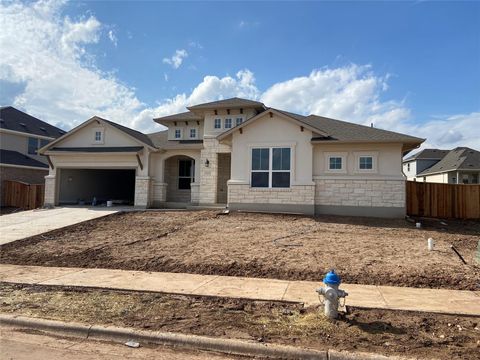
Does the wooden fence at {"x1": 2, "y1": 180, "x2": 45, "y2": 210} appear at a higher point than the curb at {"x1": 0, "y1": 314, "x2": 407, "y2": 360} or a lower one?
higher

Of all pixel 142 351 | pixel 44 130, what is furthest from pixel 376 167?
pixel 44 130

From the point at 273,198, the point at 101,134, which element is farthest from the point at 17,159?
the point at 273,198

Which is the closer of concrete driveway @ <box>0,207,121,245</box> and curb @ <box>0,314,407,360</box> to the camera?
curb @ <box>0,314,407,360</box>

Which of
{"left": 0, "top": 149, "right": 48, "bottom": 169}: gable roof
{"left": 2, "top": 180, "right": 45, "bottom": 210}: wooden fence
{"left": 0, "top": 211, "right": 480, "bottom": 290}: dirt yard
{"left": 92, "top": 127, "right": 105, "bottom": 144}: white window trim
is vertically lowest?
{"left": 0, "top": 211, "right": 480, "bottom": 290}: dirt yard

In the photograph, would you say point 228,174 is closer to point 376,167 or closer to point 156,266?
point 376,167

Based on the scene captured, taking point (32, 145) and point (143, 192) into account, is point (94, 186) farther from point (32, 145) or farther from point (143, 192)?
point (32, 145)

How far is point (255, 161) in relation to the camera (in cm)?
1873

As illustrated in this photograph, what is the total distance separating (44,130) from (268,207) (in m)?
25.0

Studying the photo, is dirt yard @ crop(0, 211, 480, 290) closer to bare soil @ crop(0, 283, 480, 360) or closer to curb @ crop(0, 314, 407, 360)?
bare soil @ crop(0, 283, 480, 360)

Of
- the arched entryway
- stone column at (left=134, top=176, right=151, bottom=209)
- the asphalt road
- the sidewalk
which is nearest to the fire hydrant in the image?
the sidewalk

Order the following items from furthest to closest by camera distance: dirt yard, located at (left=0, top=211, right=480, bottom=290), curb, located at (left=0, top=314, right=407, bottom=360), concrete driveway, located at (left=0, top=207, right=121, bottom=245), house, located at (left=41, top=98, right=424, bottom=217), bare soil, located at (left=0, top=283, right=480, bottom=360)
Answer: house, located at (left=41, top=98, right=424, bottom=217) → concrete driveway, located at (left=0, top=207, right=121, bottom=245) → dirt yard, located at (left=0, top=211, right=480, bottom=290) → bare soil, located at (left=0, top=283, right=480, bottom=360) → curb, located at (left=0, top=314, right=407, bottom=360)

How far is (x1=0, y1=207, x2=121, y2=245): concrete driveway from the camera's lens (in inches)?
571

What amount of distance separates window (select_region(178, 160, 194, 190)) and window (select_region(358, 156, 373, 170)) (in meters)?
10.2

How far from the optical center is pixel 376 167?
17375 millimetres
